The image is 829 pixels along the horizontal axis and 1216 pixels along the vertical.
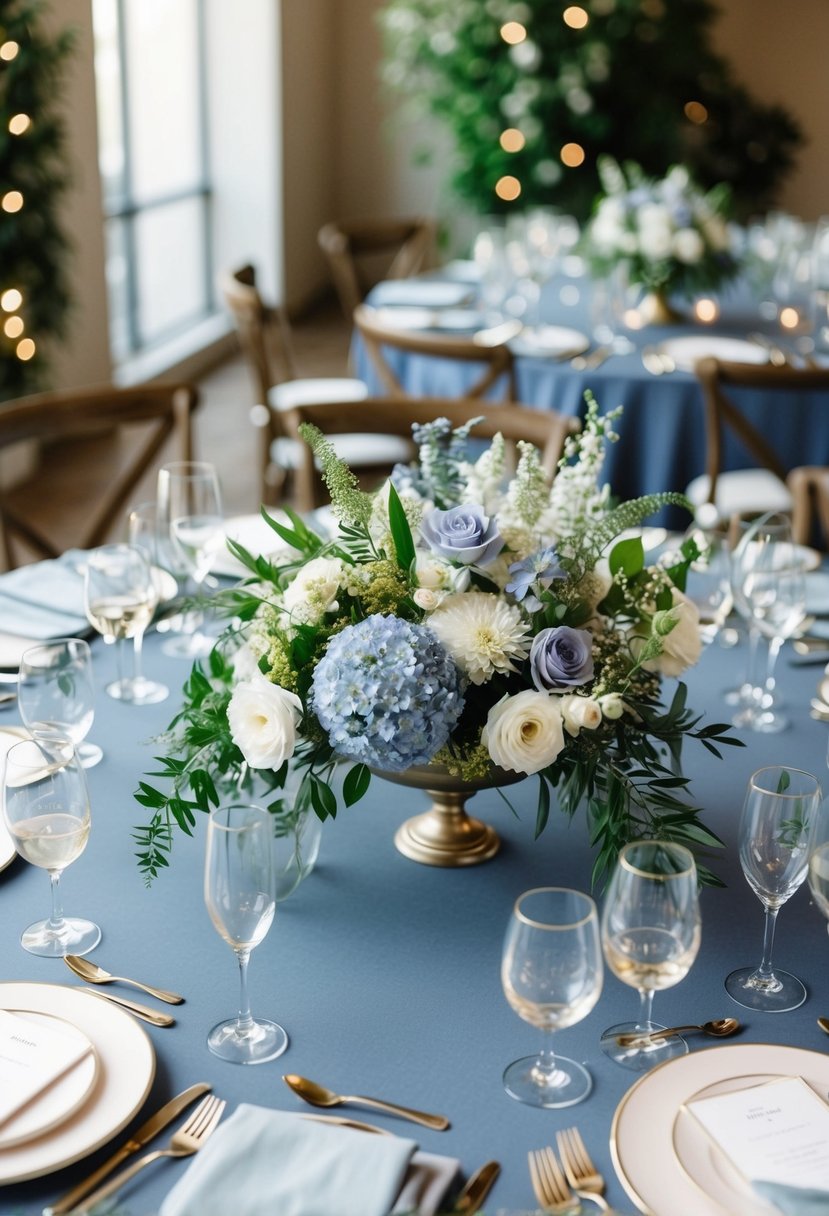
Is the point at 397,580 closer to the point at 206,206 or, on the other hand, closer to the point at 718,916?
the point at 718,916

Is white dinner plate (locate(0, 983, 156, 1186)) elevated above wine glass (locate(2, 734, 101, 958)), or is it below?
below

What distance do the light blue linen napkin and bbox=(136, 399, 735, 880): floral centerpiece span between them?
343 mm

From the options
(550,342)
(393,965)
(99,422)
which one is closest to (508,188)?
(550,342)

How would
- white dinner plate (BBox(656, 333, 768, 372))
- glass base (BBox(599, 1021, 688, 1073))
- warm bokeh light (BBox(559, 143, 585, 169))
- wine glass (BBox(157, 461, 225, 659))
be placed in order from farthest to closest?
warm bokeh light (BBox(559, 143, 585, 169)) → white dinner plate (BBox(656, 333, 768, 372)) → wine glass (BBox(157, 461, 225, 659)) → glass base (BBox(599, 1021, 688, 1073))

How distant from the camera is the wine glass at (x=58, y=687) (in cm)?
156

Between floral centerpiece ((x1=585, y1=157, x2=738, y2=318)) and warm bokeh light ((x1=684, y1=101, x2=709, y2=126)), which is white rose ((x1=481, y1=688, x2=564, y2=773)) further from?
warm bokeh light ((x1=684, y1=101, x2=709, y2=126))

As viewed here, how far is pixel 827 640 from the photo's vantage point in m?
2.02

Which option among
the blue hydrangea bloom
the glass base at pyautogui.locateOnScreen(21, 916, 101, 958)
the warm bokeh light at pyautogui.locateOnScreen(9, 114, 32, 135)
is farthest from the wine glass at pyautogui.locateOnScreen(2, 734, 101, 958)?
the warm bokeh light at pyautogui.locateOnScreen(9, 114, 32, 135)

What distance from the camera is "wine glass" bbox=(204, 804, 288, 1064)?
1101 millimetres

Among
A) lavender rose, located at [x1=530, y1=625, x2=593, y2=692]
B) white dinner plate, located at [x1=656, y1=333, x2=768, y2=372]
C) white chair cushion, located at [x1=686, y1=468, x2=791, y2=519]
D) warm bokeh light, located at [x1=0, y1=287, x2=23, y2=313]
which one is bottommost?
white chair cushion, located at [x1=686, y1=468, x2=791, y2=519]

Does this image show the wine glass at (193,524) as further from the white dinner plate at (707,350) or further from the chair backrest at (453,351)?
the white dinner plate at (707,350)

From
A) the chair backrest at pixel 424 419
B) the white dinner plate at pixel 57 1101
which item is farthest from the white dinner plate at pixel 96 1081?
the chair backrest at pixel 424 419

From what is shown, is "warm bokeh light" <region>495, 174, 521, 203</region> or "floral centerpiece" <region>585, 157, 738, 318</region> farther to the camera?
"warm bokeh light" <region>495, 174, 521, 203</region>

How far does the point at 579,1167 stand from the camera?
41.2 inches
